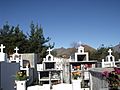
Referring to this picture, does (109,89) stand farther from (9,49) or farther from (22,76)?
(9,49)

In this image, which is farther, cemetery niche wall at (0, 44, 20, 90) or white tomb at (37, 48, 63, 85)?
white tomb at (37, 48, 63, 85)

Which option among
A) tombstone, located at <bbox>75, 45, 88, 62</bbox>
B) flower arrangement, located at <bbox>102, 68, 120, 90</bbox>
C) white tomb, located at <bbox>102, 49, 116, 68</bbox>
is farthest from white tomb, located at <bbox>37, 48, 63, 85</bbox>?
flower arrangement, located at <bbox>102, 68, 120, 90</bbox>

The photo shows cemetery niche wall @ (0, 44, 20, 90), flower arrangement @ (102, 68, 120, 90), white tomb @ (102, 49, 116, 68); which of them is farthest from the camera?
white tomb @ (102, 49, 116, 68)

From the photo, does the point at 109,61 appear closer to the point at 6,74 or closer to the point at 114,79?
the point at 6,74

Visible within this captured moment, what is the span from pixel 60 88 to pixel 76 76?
283 cm

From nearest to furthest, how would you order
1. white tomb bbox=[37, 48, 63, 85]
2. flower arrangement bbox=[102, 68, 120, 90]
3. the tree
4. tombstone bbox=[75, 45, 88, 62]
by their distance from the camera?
flower arrangement bbox=[102, 68, 120, 90], white tomb bbox=[37, 48, 63, 85], tombstone bbox=[75, 45, 88, 62], the tree

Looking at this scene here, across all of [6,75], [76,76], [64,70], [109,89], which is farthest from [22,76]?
[64,70]

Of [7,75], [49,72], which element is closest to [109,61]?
[49,72]

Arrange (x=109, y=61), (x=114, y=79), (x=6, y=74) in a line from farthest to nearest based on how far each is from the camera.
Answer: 1. (x=109, y=61)
2. (x=6, y=74)
3. (x=114, y=79)

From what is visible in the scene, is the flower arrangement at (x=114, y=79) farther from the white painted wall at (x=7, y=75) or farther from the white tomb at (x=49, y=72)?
the white tomb at (x=49, y=72)

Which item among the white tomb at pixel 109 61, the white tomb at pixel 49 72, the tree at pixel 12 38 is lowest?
the white tomb at pixel 49 72

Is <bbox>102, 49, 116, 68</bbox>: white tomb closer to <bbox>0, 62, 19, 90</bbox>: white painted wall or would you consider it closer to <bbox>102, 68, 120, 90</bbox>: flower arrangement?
<bbox>0, 62, 19, 90</bbox>: white painted wall

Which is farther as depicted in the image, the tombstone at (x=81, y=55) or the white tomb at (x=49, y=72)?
the tombstone at (x=81, y=55)

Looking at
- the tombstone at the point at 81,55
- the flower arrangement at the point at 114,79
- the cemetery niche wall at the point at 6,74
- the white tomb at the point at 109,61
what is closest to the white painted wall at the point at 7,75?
the cemetery niche wall at the point at 6,74
